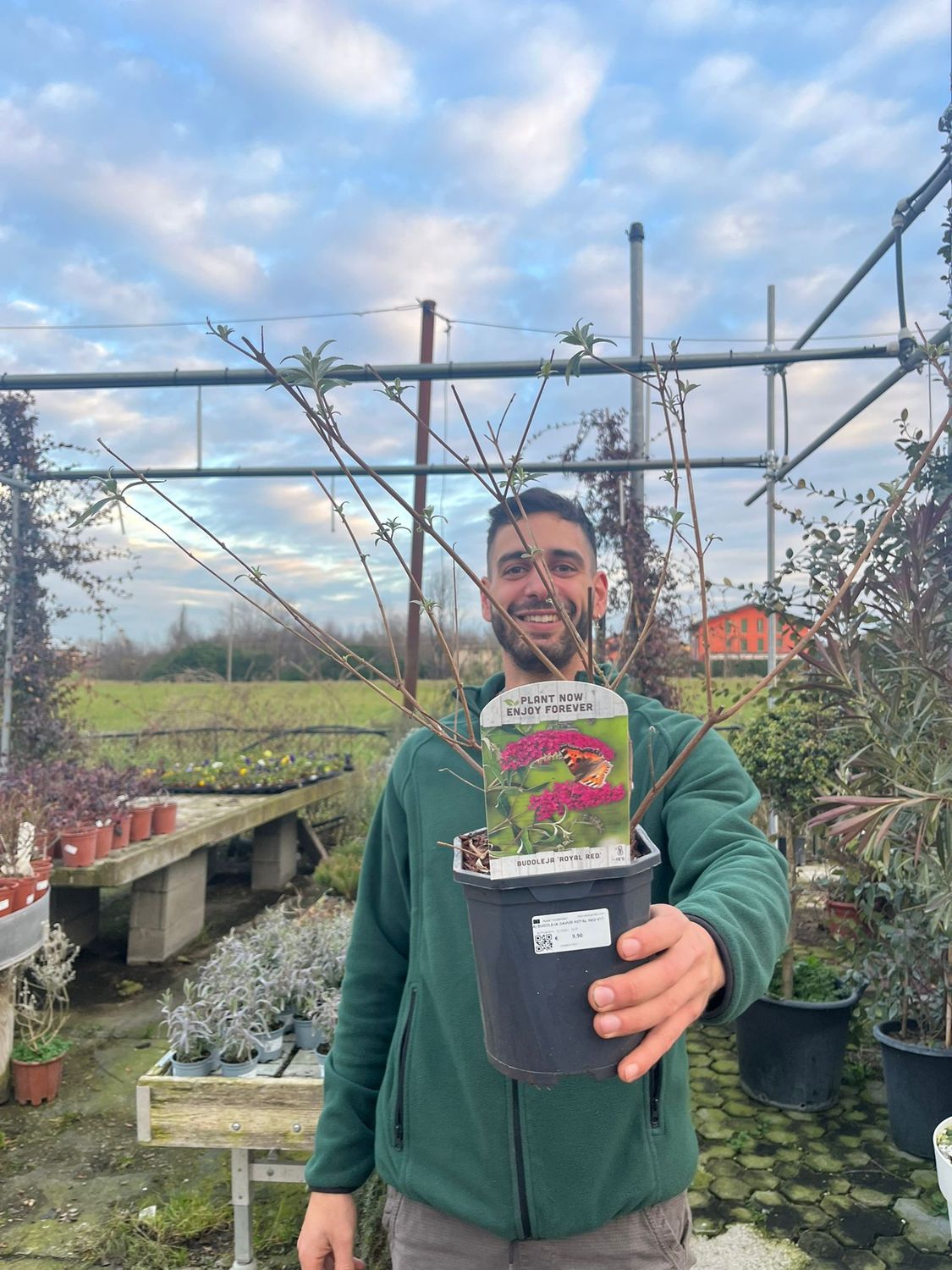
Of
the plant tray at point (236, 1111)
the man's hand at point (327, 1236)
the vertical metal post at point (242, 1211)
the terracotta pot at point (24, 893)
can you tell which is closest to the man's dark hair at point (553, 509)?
the man's hand at point (327, 1236)

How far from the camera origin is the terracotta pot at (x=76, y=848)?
402 centimetres

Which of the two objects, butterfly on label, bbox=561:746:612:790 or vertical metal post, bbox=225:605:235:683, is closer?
butterfly on label, bbox=561:746:612:790

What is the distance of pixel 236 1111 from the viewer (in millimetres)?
2227

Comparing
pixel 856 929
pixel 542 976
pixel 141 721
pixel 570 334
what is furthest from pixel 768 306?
pixel 141 721

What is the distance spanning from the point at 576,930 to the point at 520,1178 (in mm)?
621

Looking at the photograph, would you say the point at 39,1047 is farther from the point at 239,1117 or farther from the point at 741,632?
the point at 741,632

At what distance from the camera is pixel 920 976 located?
115 inches

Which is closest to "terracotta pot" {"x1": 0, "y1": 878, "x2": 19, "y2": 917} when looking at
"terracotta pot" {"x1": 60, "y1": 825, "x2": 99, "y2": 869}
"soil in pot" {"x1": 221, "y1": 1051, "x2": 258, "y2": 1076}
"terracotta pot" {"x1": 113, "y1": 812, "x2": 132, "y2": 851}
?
"terracotta pot" {"x1": 60, "y1": 825, "x2": 99, "y2": 869}

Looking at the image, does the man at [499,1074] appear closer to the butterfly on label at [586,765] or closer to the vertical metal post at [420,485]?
the butterfly on label at [586,765]

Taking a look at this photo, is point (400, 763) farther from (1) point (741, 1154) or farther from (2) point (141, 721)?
(2) point (141, 721)

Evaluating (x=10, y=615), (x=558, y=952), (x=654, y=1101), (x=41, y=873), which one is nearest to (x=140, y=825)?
(x=41, y=873)

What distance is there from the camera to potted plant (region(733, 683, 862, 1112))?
3.08 meters

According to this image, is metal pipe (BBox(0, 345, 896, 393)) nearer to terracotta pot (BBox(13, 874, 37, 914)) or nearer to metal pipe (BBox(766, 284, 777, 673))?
metal pipe (BBox(766, 284, 777, 673))

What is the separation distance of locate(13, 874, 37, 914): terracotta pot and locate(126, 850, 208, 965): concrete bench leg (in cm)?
151
